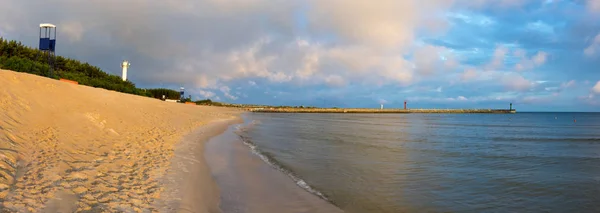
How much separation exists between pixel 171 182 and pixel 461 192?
755 centimetres

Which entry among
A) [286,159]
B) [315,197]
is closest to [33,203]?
[315,197]

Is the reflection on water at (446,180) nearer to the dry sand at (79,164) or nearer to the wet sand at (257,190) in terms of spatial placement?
the wet sand at (257,190)

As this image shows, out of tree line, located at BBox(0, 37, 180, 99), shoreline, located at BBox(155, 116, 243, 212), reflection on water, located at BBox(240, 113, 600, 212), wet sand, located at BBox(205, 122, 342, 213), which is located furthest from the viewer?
tree line, located at BBox(0, 37, 180, 99)

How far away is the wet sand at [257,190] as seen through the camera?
261 inches

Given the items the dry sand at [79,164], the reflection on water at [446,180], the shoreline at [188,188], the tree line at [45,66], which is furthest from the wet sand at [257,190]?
the tree line at [45,66]

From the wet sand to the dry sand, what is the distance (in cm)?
41

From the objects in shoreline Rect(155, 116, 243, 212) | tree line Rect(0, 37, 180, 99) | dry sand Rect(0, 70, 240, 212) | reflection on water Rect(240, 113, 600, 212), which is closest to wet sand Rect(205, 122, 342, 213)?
shoreline Rect(155, 116, 243, 212)

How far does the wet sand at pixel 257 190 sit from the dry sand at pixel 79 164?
0.41 metres

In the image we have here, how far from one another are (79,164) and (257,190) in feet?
14.6

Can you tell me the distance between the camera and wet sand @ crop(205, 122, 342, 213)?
6633 mm

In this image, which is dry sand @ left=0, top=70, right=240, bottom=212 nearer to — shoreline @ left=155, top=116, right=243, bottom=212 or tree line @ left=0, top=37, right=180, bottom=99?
shoreline @ left=155, top=116, right=243, bottom=212

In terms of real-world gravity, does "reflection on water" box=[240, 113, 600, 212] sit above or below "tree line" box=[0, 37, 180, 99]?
below

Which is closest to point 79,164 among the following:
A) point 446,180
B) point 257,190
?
point 257,190

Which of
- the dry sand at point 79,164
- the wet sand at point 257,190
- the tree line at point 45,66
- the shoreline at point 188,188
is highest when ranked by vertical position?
the tree line at point 45,66
